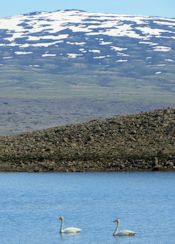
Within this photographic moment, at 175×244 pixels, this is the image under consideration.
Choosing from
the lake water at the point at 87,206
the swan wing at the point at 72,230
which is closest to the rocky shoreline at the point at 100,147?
the lake water at the point at 87,206

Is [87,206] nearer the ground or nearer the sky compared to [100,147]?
nearer the sky

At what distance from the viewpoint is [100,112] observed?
478ft

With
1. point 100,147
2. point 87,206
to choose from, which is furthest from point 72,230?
point 100,147

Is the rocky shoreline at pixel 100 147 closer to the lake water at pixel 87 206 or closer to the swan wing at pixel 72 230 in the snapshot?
the lake water at pixel 87 206

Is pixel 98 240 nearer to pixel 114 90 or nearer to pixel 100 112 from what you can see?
pixel 100 112

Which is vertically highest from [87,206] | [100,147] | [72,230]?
[72,230]

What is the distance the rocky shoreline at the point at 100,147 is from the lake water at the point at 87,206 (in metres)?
2.32

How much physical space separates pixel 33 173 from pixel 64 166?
1833 millimetres

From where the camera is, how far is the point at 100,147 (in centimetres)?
5519

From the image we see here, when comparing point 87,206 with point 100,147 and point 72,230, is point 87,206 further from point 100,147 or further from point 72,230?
point 100,147

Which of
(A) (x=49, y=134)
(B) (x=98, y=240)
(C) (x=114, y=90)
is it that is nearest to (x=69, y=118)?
(C) (x=114, y=90)

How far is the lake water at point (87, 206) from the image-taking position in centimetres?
3133

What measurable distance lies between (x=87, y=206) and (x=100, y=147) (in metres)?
17.4

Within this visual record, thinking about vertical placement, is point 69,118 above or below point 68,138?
below
